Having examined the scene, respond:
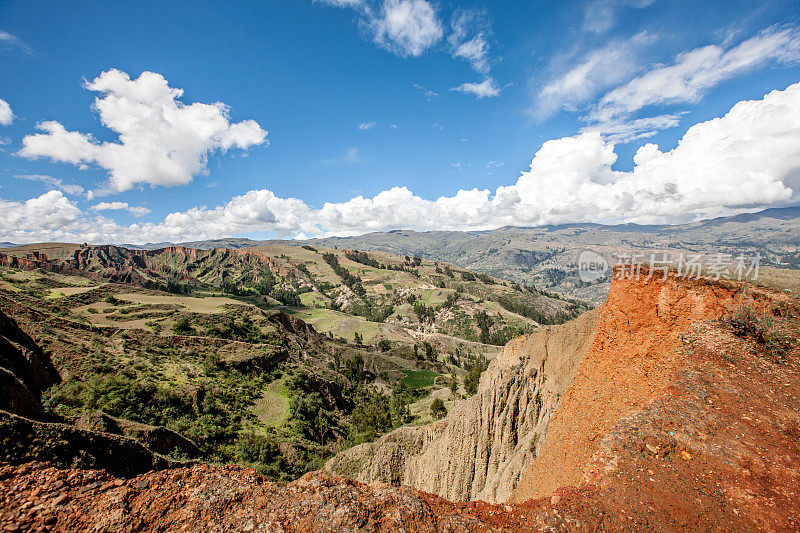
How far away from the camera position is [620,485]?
24.7 feet

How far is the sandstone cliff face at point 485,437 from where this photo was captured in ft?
72.6

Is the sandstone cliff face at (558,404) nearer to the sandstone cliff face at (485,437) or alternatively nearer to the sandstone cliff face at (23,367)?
the sandstone cliff face at (485,437)

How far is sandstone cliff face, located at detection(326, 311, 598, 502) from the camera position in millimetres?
22125

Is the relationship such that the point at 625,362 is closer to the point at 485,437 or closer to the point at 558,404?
the point at 558,404

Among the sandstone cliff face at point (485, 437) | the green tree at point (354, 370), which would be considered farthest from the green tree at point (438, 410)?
the green tree at point (354, 370)

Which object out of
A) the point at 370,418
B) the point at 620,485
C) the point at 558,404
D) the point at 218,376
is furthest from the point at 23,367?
the point at 558,404

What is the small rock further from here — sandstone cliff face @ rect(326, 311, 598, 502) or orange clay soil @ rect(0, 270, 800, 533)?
sandstone cliff face @ rect(326, 311, 598, 502)

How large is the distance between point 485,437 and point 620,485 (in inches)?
701

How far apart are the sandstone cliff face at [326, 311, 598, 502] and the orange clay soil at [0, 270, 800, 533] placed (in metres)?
11.5

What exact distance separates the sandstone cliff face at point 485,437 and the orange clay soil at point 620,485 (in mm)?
11507

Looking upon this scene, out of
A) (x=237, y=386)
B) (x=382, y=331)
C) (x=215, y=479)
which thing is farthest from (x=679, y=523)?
(x=382, y=331)

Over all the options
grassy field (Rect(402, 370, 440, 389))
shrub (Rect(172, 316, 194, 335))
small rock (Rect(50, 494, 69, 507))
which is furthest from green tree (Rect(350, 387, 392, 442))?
small rock (Rect(50, 494, 69, 507))

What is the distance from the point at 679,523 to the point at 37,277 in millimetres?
115093

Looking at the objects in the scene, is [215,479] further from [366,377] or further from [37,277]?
[37,277]
